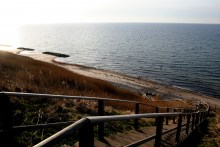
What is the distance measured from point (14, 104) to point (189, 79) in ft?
154

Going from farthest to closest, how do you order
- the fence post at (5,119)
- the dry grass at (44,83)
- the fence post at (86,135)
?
the dry grass at (44,83)
the fence post at (5,119)
the fence post at (86,135)

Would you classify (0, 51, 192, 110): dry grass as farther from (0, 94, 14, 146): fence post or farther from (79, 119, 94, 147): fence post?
(79, 119, 94, 147): fence post

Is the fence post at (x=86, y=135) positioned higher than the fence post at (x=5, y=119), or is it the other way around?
the fence post at (x=86, y=135)

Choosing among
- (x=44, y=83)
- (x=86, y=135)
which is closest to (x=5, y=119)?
(x=86, y=135)

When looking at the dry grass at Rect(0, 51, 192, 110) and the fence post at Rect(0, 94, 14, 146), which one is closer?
the fence post at Rect(0, 94, 14, 146)

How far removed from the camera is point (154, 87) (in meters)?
44.5

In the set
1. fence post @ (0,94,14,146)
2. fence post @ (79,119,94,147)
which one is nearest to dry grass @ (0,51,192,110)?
fence post @ (0,94,14,146)

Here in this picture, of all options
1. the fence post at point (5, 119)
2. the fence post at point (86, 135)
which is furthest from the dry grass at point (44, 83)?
the fence post at point (86, 135)

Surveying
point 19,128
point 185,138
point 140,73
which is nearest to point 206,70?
point 140,73

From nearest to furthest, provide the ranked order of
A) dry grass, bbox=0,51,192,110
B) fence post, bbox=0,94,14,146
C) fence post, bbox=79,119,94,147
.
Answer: fence post, bbox=79,119,94,147 < fence post, bbox=0,94,14,146 < dry grass, bbox=0,51,192,110

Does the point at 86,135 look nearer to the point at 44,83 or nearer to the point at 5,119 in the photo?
the point at 5,119

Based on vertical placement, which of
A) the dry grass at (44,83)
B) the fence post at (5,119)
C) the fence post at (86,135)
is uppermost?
the fence post at (86,135)

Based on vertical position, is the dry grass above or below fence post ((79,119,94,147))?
below

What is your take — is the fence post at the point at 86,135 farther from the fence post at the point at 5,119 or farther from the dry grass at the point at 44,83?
the dry grass at the point at 44,83
